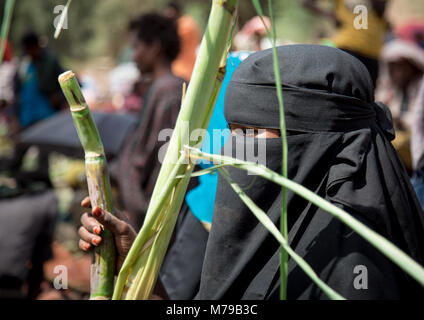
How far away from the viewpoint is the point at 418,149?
2639 millimetres

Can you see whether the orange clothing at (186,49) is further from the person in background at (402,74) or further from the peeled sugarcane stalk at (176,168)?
the peeled sugarcane stalk at (176,168)

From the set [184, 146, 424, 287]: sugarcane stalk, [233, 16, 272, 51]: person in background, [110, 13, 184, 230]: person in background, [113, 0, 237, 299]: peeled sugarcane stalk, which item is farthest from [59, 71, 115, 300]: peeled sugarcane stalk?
[233, 16, 272, 51]: person in background

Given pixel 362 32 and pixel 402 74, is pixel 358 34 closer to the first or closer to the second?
pixel 362 32

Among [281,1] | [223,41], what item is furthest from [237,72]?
[281,1]

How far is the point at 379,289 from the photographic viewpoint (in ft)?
4.16

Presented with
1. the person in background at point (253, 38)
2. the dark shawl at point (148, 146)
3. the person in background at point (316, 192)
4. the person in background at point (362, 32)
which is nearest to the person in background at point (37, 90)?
the person in background at point (253, 38)

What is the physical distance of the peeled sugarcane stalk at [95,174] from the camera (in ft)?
3.99

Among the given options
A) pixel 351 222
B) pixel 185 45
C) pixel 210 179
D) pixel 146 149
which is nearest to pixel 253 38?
pixel 185 45

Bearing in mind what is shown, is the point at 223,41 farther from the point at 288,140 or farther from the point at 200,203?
the point at 200,203

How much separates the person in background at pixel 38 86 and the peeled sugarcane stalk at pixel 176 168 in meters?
5.92

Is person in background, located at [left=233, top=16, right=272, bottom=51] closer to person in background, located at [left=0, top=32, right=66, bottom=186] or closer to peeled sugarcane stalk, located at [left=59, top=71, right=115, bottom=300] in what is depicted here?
person in background, located at [left=0, top=32, right=66, bottom=186]

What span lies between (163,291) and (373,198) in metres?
0.76

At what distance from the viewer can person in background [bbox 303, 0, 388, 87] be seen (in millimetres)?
4135

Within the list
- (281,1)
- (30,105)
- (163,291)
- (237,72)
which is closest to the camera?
(237,72)
